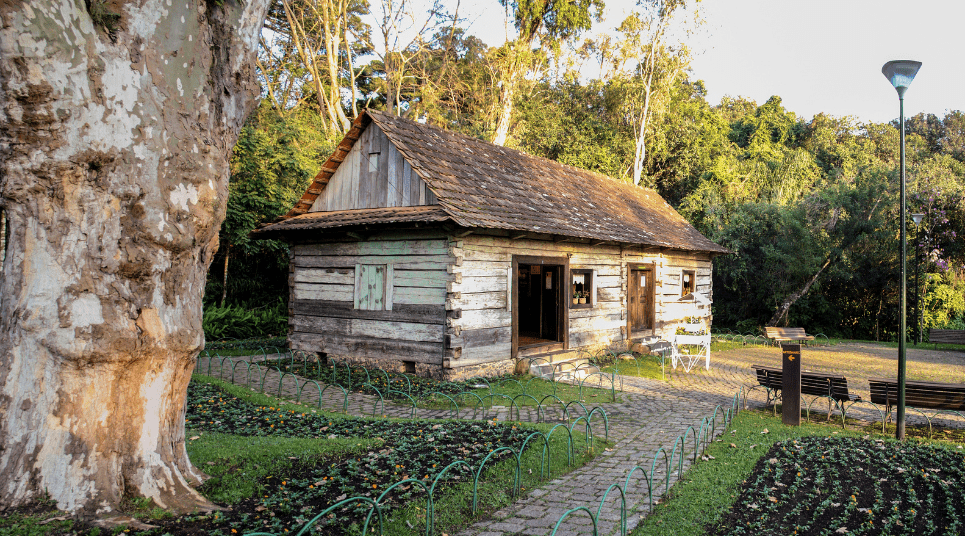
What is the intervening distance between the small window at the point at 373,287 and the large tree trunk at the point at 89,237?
754 centimetres

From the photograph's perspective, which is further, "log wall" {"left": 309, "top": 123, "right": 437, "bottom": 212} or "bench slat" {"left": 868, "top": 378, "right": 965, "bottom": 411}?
"log wall" {"left": 309, "top": 123, "right": 437, "bottom": 212}

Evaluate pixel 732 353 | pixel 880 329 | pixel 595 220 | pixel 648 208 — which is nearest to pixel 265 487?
pixel 595 220

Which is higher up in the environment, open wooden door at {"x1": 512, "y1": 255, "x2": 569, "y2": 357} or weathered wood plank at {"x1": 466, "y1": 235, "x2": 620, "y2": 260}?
weathered wood plank at {"x1": 466, "y1": 235, "x2": 620, "y2": 260}

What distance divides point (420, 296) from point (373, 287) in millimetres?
1324

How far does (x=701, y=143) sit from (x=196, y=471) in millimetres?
31509

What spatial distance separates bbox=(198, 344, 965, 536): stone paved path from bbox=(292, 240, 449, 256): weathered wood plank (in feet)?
9.55

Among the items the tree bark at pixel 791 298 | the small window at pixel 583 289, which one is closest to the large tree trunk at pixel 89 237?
the small window at pixel 583 289

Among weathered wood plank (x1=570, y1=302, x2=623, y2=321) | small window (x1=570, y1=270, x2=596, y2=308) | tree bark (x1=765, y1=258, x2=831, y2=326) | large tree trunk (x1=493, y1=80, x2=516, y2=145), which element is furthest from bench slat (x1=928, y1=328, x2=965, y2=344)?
large tree trunk (x1=493, y1=80, x2=516, y2=145)

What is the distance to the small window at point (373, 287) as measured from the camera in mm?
11734

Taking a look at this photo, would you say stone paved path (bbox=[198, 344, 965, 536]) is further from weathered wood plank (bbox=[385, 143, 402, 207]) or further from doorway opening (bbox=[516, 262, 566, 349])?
weathered wood plank (bbox=[385, 143, 402, 207])

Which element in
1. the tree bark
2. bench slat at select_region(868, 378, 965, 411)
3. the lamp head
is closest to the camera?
the lamp head

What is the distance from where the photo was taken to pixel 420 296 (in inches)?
441

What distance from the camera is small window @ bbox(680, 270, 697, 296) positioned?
64.5ft

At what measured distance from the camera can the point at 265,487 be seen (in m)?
4.71
